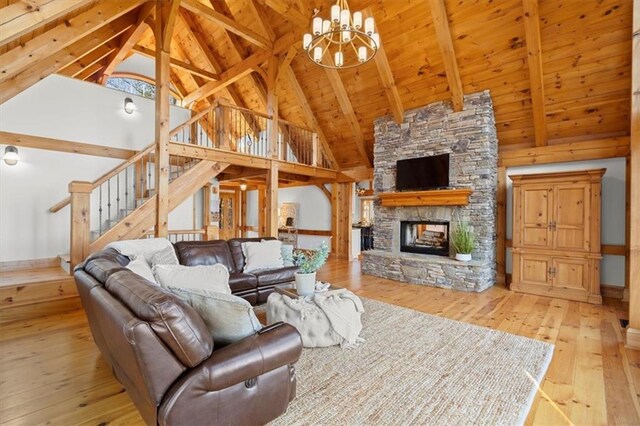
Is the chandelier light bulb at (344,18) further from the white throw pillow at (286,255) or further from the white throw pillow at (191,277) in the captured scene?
the white throw pillow at (286,255)

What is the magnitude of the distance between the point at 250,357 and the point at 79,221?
3.75 metres

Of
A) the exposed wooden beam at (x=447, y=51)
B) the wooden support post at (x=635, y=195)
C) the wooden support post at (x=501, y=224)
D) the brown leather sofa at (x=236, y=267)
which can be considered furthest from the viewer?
the wooden support post at (x=501, y=224)

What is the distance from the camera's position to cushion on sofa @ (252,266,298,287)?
4.36 meters

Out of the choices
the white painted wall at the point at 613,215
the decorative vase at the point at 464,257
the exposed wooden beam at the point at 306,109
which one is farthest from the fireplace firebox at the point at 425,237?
the exposed wooden beam at the point at 306,109

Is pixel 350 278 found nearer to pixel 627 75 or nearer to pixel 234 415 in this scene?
pixel 234 415

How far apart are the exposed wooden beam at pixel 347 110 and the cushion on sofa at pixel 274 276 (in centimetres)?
392

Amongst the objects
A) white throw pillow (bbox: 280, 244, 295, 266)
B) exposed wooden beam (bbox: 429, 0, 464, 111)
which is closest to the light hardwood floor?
white throw pillow (bbox: 280, 244, 295, 266)

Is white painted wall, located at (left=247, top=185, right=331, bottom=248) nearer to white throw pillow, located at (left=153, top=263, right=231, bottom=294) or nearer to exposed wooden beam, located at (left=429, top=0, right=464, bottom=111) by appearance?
exposed wooden beam, located at (left=429, top=0, right=464, bottom=111)

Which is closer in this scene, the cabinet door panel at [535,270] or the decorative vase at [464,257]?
the cabinet door panel at [535,270]

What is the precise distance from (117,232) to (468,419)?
4781 mm

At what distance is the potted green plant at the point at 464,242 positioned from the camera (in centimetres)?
552

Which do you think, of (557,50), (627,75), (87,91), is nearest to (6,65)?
(87,91)

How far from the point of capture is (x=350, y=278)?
245 inches

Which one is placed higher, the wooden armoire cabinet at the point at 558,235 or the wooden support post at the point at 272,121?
the wooden support post at the point at 272,121
